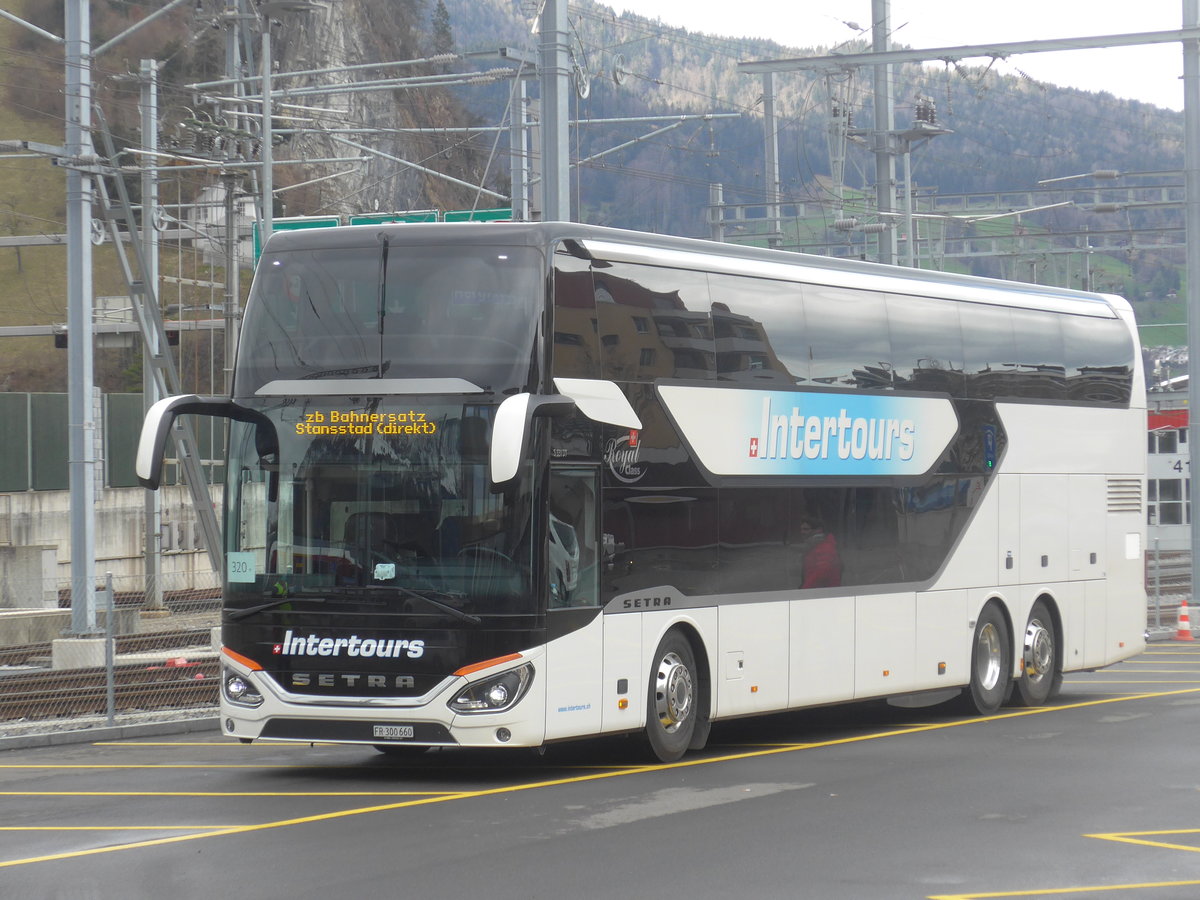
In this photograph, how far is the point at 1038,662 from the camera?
65.3 feet

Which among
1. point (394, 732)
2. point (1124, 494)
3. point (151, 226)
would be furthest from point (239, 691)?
point (151, 226)

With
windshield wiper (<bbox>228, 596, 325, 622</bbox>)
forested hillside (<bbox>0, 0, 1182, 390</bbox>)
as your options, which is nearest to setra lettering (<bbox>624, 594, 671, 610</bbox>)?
windshield wiper (<bbox>228, 596, 325, 622</bbox>)

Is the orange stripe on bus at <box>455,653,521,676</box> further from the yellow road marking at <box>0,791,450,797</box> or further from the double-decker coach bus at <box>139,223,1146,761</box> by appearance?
the yellow road marking at <box>0,791,450,797</box>

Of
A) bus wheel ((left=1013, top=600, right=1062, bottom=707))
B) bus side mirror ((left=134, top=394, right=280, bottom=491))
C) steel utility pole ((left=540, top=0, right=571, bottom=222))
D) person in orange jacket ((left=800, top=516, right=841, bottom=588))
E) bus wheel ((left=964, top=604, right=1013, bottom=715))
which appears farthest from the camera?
steel utility pole ((left=540, top=0, right=571, bottom=222))

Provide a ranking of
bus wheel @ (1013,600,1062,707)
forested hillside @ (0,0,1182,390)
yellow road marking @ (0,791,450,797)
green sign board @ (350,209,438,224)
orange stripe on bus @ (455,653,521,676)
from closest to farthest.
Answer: yellow road marking @ (0,791,450,797)
orange stripe on bus @ (455,653,521,676)
bus wheel @ (1013,600,1062,707)
green sign board @ (350,209,438,224)
forested hillside @ (0,0,1182,390)

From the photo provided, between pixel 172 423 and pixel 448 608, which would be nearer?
pixel 448 608

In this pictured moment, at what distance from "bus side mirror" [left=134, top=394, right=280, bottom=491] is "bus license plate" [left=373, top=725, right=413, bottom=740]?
6.89ft

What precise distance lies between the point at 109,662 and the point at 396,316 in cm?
595

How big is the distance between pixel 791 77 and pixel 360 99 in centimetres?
7794

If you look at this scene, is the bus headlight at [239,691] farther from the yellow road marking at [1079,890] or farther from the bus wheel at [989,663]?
the bus wheel at [989,663]

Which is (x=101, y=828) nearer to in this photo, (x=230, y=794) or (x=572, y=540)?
(x=230, y=794)

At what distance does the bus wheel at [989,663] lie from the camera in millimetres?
18812

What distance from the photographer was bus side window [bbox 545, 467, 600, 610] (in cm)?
1303

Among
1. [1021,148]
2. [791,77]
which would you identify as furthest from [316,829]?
[791,77]
